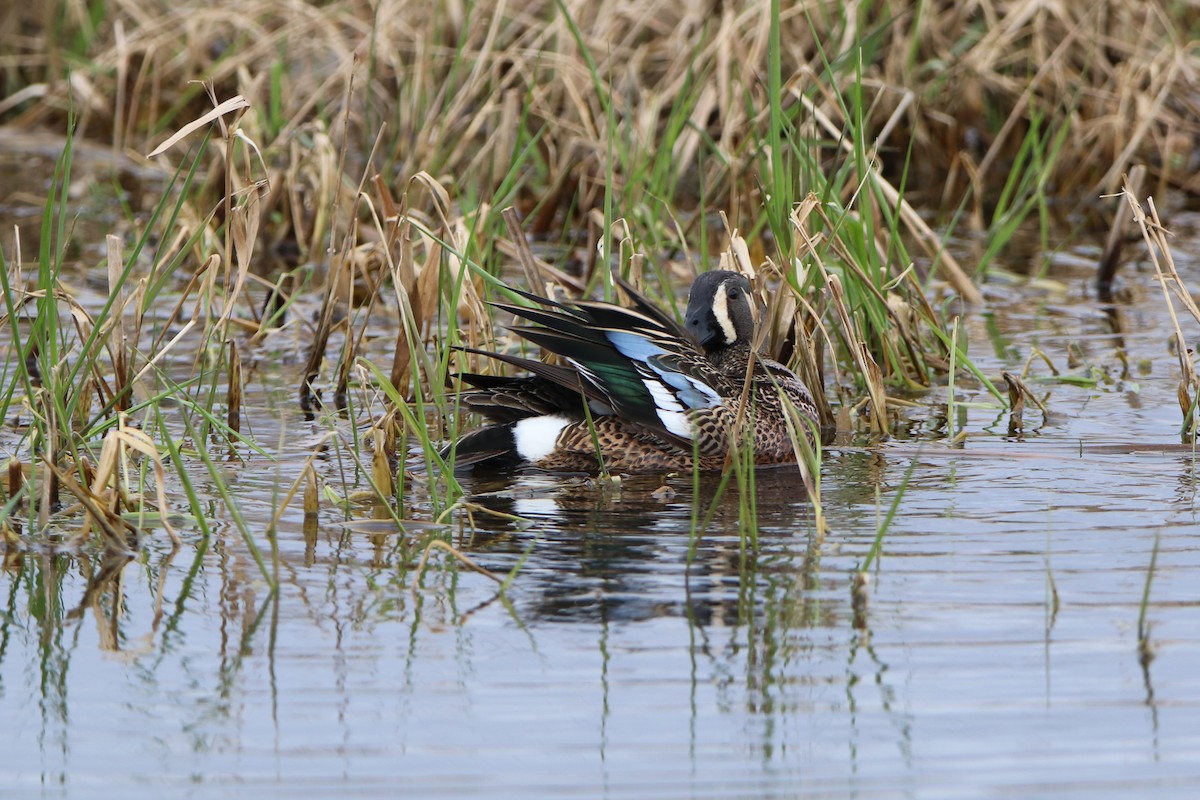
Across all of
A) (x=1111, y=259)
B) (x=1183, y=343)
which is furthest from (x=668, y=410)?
(x=1111, y=259)

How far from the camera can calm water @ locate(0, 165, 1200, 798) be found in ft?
9.99

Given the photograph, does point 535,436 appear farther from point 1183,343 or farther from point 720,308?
point 1183,343

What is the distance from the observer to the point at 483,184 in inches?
361

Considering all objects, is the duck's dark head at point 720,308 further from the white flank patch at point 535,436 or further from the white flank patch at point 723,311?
the white flank patch at point 535,436

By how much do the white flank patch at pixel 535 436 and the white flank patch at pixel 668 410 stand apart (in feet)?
0.95

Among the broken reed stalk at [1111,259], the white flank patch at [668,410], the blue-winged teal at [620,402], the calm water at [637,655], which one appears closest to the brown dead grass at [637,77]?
the broken reed stalk at [1111,259]

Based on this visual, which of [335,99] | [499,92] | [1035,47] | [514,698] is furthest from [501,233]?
[514,698]

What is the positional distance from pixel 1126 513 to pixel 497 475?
1.86 meters

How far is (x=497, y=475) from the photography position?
5402mm

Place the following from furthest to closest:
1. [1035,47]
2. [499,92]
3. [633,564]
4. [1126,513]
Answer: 1. [1035,47]
2. [499,92]
3. [1126,513]
4. [633,564]

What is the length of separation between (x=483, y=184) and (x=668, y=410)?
3.99m

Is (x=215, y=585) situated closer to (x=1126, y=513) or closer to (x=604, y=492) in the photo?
(x=604, y=492)

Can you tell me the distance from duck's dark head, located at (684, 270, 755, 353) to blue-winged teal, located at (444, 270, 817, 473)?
0.54 feet

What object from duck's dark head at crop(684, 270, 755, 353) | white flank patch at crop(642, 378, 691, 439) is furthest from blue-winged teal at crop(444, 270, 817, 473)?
duck's dark head at crop(684, 270, 755, 353)
